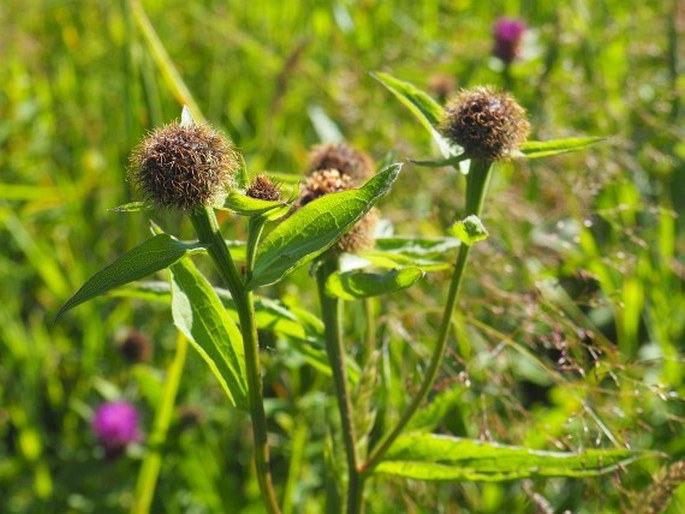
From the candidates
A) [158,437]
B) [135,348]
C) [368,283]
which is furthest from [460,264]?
[135,348]

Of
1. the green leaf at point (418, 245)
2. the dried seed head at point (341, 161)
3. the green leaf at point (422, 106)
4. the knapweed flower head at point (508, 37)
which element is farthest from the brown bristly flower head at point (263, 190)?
the knapweed flower head at point (508, 37)

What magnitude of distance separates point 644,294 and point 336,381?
47.9 inches

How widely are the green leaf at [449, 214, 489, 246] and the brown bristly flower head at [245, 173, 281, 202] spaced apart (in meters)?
0.20

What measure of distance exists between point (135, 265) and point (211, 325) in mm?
189

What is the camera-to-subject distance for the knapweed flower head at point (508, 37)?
258 cm

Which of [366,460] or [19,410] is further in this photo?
[19,410]

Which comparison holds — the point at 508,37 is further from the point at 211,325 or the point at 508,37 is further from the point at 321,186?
the point at 211,325

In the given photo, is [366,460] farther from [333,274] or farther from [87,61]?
[87,61]

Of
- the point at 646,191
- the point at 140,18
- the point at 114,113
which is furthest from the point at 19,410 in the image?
the point at 646,191

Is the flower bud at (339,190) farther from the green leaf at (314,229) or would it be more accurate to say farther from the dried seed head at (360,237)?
the green leaf at (314,229)

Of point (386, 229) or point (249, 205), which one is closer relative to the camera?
point (249, 205)

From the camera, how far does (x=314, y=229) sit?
98 centimetres

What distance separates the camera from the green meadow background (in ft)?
5.56

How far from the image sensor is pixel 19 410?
88.8 inches
